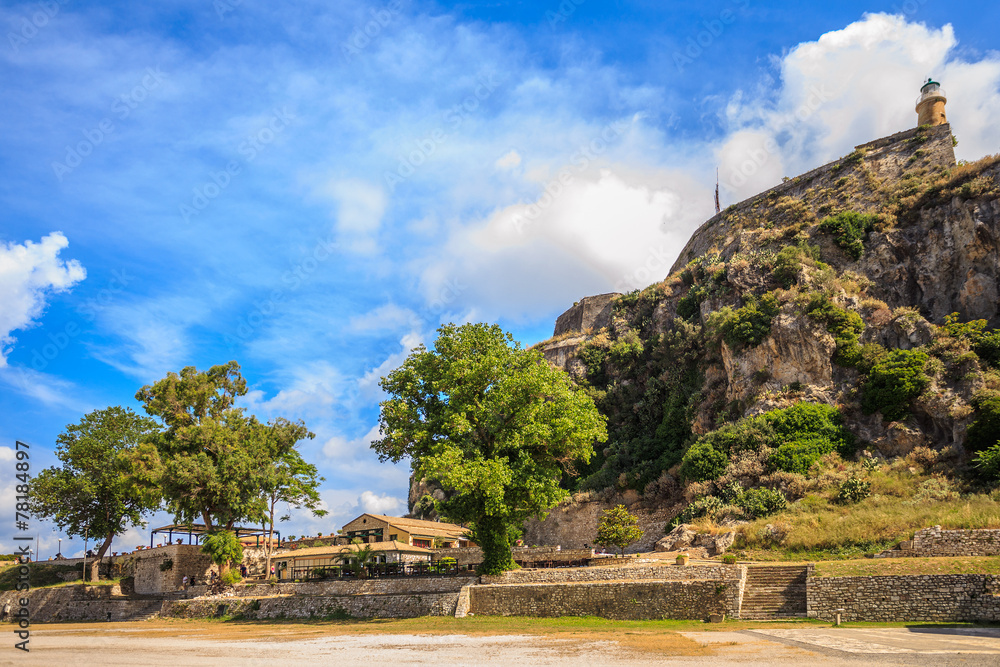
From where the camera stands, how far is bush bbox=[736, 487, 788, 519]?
3058 centimetres

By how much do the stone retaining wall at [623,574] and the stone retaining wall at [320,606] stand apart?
7.75 feet

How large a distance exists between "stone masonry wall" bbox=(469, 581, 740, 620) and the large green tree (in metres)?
2.23

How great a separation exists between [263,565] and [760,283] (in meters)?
38.4

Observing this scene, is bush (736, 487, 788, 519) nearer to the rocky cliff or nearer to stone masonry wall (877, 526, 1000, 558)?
the rocky cliff

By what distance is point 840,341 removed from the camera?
123 feet

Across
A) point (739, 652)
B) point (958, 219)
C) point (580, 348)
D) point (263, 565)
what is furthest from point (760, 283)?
point (263, 565)

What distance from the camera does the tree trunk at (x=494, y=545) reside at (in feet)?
82.7

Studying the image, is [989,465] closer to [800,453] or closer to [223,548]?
[800,453]

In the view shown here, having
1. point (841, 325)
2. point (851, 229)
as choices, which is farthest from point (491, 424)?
point (851, 229)

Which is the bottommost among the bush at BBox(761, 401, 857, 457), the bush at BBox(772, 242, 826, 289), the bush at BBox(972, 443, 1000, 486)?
the bush at BBox(972, 443, 1000, 486)

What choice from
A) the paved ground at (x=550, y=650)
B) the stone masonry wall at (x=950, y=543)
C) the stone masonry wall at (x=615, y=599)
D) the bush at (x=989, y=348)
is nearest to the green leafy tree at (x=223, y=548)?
the paved ground at (x=550, y=650)

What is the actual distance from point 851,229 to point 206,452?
1765 inches

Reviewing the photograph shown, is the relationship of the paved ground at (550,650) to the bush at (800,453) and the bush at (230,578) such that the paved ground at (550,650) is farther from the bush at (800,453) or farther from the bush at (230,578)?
the bush at (800,453)

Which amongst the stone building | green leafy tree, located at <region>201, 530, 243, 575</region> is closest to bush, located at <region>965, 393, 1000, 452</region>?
the stone building
